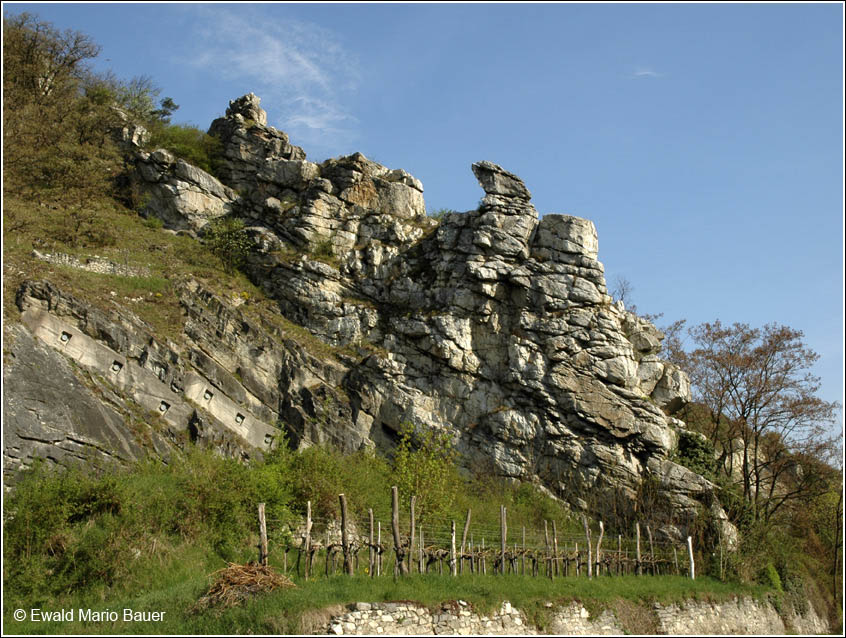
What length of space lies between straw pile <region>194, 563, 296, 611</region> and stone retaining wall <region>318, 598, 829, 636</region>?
1.77 meters

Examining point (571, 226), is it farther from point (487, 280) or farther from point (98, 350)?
point (98, 350)

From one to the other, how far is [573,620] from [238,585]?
9754 mm

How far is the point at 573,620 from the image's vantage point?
1981cm

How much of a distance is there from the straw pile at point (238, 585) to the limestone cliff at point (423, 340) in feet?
32.3

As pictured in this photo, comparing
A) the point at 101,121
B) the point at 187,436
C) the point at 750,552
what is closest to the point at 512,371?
the point at 750,552

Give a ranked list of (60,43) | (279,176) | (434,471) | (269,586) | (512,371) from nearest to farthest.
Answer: (269,586) → (434,471) → (512,371) → (279,176) → (60,43)

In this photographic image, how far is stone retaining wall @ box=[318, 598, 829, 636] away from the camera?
16281 millimetres

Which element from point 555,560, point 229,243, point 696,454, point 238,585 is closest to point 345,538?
point 238,585

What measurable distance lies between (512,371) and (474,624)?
51.4 ft

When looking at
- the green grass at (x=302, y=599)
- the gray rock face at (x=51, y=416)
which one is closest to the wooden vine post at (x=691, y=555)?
the green grass at (x=302, y=599)

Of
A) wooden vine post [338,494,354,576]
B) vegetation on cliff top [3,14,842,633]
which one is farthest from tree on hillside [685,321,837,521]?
wooden vine post [338,494,354,576]

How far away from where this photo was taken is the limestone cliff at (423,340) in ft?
96.7

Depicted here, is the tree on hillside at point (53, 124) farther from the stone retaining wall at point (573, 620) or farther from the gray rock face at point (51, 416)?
the stone retaining wall at point (573, 620)

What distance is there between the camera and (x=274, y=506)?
880 inches
